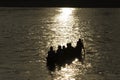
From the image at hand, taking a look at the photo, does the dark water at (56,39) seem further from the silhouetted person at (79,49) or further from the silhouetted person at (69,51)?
the silhouetted person at (69,51)

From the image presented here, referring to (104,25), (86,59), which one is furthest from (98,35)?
(86,59)

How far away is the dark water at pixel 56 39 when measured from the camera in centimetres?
4775

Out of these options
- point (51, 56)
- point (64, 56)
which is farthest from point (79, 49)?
point (51, 56)

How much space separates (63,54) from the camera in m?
52.4

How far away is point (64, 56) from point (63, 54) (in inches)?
9.1

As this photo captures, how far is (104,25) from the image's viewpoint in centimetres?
7569

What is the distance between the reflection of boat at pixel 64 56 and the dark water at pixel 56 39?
0.73 meters

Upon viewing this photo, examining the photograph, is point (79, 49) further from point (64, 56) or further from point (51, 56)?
point (51, 56)

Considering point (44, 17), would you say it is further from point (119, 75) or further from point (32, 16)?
point (119, 75)

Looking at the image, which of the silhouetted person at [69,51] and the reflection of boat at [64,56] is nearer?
the reflection of boat at [64,56]
